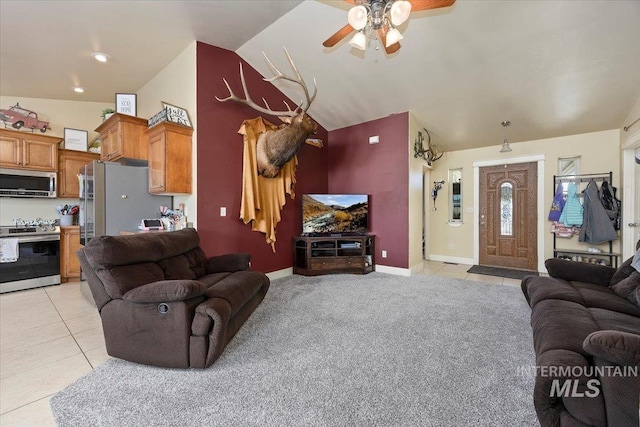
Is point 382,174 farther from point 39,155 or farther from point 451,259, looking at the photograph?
point 39,155

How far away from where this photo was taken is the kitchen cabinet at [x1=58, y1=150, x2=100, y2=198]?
4.28m

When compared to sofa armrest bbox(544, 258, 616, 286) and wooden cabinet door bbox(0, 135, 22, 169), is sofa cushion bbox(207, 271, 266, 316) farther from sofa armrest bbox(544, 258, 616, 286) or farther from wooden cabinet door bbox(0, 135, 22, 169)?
wooden cabinet door bbox(0, 135, 22, 169)

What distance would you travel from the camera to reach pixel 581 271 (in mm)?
2516

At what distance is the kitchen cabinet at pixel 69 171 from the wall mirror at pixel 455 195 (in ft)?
23.4

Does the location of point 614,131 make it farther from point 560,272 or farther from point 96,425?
point 96,425

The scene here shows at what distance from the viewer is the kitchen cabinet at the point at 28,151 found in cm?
374

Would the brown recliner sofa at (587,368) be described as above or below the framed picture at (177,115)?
below

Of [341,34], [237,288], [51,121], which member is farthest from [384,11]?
[51,121]

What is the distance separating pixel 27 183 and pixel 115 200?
210 cm

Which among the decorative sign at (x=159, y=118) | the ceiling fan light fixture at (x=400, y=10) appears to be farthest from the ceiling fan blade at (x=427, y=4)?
the decorative sign at (x=159, y=118)

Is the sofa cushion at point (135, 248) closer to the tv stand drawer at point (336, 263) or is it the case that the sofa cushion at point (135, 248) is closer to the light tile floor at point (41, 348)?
the light tile floor at point (41, 348)

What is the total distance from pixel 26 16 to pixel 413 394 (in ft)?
15.1

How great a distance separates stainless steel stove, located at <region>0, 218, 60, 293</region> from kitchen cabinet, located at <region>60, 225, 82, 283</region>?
0.11m

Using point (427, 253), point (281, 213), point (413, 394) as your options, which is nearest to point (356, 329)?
point (413, 394)
